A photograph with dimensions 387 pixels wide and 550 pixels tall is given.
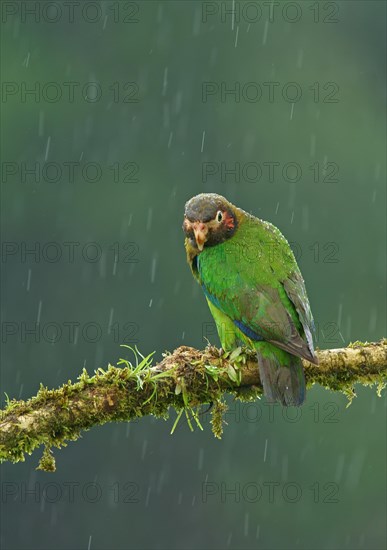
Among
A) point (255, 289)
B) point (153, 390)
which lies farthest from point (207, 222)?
point (153, 390)

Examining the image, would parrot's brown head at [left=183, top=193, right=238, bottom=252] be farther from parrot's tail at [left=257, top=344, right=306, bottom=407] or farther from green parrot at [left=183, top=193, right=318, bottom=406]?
parrot's tail at [left=257, top=344, right=306, bottom=407]

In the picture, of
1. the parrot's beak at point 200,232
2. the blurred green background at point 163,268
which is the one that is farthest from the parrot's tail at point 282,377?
the blurred green background at point 163,268

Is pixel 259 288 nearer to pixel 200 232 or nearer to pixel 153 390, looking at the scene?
pixel 200 232

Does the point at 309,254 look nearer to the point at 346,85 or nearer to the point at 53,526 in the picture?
the point at 346,85

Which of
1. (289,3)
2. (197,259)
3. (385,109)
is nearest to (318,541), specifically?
(385,109)

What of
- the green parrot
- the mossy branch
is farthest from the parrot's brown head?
the mossy branch

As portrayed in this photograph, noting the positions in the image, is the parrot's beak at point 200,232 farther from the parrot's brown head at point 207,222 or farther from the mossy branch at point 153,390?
the mossy branch at point 153,390

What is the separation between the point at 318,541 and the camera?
91.0ft

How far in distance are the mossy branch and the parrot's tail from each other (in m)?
0.07

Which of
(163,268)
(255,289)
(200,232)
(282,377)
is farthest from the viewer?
(163,268)

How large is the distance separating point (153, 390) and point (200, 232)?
1.31 metres

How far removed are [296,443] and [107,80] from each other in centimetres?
1111

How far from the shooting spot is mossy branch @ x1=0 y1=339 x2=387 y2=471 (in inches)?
166

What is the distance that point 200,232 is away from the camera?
18.4 feet
